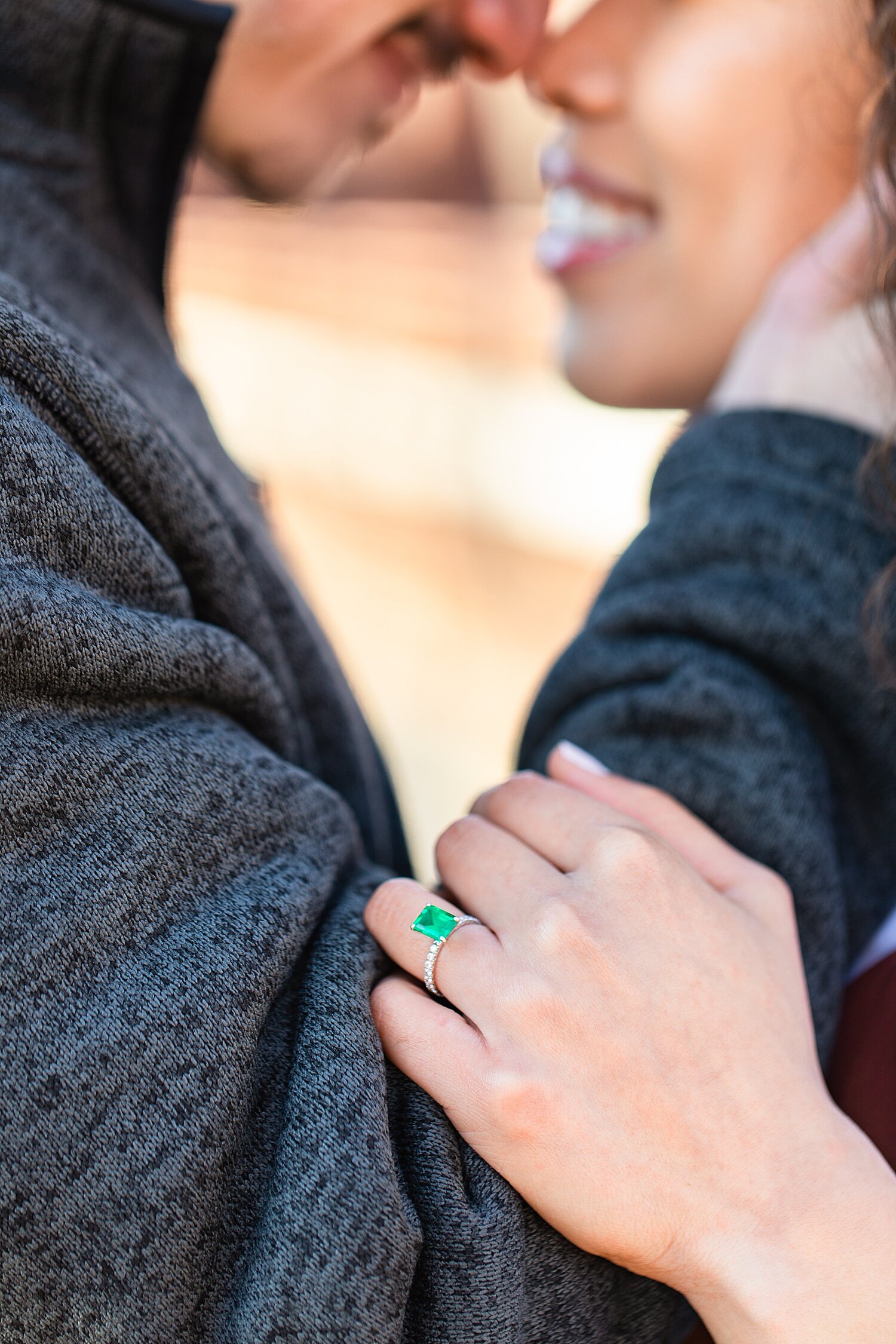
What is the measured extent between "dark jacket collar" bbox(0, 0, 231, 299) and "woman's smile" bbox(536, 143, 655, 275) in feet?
1.59

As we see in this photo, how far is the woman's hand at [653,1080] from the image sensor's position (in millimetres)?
484

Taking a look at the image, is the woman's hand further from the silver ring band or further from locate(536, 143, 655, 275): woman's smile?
locate(536, 143, 655, 275): woman's smile

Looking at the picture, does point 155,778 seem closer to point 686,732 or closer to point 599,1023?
point 599,1023

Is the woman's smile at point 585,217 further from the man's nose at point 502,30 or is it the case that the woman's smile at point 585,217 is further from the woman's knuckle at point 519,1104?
the woman's knuckle at point 519,1104

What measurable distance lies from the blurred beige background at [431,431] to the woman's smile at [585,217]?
1410 mm

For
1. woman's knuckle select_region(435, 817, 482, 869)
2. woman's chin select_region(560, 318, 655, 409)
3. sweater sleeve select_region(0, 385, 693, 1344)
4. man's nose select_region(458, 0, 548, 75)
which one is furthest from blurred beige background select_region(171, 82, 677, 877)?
sweater sleeve select_region(0, 385, 693, 1344)

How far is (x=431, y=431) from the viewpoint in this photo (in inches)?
138

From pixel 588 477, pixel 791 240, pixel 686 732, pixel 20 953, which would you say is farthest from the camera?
pixel 588 477

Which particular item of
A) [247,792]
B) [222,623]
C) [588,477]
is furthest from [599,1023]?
[588,477]

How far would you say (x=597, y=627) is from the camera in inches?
30.5

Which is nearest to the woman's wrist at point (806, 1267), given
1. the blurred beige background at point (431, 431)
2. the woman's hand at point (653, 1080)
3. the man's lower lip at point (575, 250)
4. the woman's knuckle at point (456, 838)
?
the woman's hand at point (653, 1080)

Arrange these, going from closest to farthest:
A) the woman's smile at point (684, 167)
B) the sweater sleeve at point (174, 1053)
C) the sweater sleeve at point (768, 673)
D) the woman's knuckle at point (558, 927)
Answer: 1. the sweater sleeve at point (174, 1053)
2. the woman's knuckle at point (558, 927)
3. the sweater sleeve at point (768, 673)
4. the woman's smile at point (684, 167)

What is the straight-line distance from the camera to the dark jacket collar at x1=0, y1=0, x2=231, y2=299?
0.72 metres

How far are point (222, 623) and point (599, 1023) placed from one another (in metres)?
0.33
